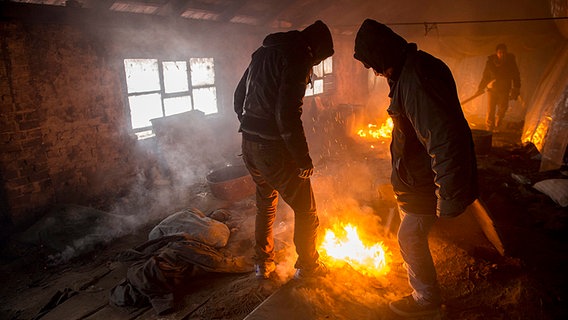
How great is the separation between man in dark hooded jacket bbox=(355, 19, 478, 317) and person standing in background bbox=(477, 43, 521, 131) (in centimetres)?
1002

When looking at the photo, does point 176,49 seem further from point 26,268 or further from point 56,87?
point 26,268

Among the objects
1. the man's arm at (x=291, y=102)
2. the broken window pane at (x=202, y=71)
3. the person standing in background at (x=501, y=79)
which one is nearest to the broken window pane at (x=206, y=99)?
the broken window pane at (x=202, y=71)

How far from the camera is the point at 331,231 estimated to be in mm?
4566

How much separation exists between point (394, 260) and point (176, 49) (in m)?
7.18

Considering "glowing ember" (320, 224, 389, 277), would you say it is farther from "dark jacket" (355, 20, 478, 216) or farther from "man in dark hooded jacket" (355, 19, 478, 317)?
A: "dark jacket" (355, 20, 478, 216)

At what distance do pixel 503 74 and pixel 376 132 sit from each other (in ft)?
14.4

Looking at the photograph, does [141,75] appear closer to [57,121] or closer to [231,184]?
[57,121]

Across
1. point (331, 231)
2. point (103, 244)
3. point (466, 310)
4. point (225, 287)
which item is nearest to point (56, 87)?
point (103, 244)

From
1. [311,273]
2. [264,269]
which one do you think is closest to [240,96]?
[264,269]

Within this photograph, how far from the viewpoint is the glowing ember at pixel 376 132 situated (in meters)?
11.9

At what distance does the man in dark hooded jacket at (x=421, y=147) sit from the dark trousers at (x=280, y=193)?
0.94 metres

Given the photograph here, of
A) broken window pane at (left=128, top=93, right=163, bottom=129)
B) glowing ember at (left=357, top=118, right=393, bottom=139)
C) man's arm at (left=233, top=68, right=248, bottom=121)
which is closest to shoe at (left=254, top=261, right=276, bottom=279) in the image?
man's arm at (left=233, top=68, right=248, bottom=121)

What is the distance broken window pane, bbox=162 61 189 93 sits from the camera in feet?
27.4

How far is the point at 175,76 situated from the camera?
859cm
